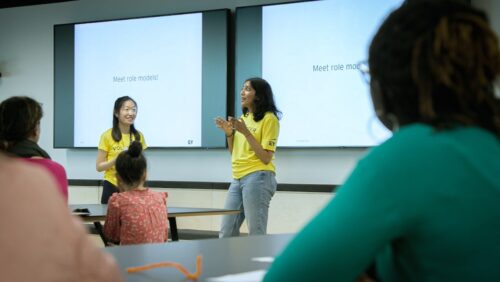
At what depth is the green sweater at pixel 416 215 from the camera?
75 centimetres

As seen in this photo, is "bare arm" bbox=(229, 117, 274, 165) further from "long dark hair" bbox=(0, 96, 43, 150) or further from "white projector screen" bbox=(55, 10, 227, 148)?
"long dark hair" bbox=(0, 96, 43, 150)

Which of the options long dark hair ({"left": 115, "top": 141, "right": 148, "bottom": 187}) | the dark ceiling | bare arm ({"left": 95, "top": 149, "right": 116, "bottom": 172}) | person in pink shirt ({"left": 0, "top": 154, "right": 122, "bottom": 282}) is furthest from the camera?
the dark ceiling

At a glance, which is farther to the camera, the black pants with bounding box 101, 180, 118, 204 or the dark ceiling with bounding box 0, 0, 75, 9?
the dark ceiling with bounding box 0, 0, 75, 9

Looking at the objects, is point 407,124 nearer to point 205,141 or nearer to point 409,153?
point 409,153

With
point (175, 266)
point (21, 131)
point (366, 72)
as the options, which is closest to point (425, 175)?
point (366, 72)

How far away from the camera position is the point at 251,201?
12.5ft

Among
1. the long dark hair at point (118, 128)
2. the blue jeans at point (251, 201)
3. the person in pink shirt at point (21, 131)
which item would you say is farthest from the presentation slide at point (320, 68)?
the person in pink shirt at point (21, 131)

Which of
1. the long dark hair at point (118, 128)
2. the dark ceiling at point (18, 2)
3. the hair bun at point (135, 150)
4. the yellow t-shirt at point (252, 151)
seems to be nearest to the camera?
the hair bun at point (135, 150)

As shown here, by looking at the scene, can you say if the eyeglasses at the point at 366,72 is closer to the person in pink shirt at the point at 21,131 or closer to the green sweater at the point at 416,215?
the green sweater at the point at 416,215

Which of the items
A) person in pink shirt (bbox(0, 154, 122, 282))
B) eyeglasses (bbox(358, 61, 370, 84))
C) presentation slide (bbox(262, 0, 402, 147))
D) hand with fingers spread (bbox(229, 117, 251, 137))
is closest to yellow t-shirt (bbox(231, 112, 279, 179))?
hand with fingers spread (bbox(229, 117, 251, 137))

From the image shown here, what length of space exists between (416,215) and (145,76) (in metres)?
4.76

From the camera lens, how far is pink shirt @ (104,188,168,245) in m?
2.77

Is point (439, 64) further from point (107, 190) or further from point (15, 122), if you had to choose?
point (107, 190)

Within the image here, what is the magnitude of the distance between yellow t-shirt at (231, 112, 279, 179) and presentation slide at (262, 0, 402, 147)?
0.74 meters
